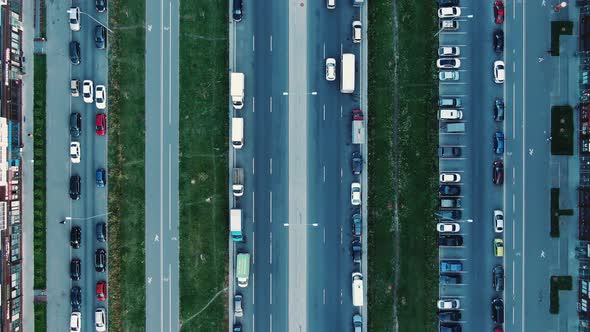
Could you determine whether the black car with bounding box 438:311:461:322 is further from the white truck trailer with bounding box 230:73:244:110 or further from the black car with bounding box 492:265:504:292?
the white truck trailer with bounding box 230:73:244:110

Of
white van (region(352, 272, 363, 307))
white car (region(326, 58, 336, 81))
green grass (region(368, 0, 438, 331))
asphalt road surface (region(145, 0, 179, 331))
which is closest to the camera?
white van (region(352, 272, 363, 307))

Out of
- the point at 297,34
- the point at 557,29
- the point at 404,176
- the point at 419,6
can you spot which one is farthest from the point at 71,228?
the point at 557,29

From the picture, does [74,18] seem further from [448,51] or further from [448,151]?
[448,151]

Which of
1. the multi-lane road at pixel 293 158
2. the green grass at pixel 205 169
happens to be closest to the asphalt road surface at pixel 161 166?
the green grass at pixel 205 169

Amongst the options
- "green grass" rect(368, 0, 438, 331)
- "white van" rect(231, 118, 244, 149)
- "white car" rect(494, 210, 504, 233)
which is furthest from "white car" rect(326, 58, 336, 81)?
"white car" rect(494, 210, 504, 233)

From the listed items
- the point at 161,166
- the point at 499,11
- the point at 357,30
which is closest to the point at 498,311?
the point at 499,11

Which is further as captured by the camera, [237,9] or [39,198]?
[39,198]

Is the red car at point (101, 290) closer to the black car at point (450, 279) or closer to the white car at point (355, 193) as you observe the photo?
the white car at point (355, 193)

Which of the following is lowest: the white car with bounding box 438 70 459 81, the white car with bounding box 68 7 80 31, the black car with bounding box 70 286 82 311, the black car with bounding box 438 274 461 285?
the black car with bounding box 70 286 82 311
